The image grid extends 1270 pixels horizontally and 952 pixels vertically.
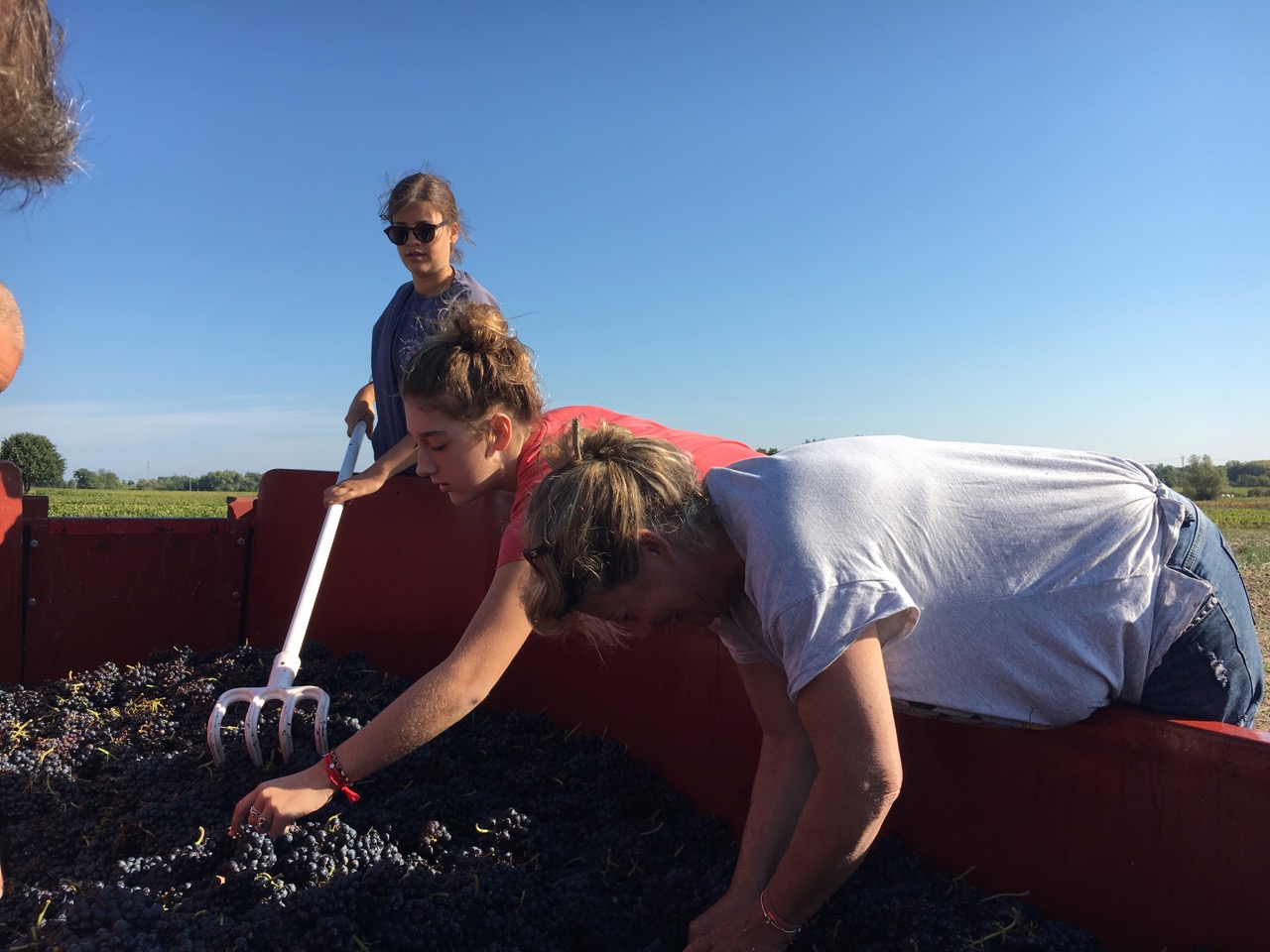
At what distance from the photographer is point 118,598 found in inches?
124

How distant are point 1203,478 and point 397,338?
185 feet

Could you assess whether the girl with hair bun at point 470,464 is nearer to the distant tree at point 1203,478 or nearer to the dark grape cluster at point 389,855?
the dark grape cluster at point 389,855

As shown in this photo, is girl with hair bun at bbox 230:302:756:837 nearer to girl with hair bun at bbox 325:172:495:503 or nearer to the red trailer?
the red trailer

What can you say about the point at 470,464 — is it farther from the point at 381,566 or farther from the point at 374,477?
the point at 381,566

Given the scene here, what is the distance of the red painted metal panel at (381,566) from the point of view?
9.39ft

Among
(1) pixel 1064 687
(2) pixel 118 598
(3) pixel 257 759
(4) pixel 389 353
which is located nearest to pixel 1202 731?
(1) pixel 1064 687

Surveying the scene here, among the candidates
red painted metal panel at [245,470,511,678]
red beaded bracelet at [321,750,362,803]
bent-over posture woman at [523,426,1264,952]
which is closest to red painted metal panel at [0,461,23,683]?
red painted metal panel at [245,470,511,678]

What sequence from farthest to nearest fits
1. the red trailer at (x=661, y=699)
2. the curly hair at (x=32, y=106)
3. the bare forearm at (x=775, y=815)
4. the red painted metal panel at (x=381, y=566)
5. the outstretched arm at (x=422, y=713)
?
the red painted metal panel at (x=381, y=566), the outstretched arm at (x=422, y=713), the bare forearm at (x=775, y=815), the red trailer at (x=661, y=699), the curly hair at (x=32, y=106)

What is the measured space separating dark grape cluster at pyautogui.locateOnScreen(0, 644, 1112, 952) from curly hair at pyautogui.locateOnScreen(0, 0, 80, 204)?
116 centimetres

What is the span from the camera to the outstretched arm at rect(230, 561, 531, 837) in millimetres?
1777

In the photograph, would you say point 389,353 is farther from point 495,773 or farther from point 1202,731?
point 1202,731

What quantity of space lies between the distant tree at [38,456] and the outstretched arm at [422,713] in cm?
5249

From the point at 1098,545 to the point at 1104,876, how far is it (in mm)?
480

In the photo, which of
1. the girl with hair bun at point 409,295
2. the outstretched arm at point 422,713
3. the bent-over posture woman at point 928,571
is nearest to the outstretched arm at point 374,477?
the girl with hair bun at point 409,295
